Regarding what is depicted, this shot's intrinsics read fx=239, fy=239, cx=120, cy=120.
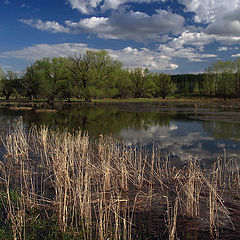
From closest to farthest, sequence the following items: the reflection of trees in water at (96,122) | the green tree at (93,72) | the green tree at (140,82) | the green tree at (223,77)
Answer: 1. the reflection of trees in water at (96,122)
2. the green tree at (93,72)
3. the green tree at (223,77)
4. the green tree at (140,82)

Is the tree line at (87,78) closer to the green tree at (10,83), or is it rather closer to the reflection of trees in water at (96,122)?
the green tree at (10,83)

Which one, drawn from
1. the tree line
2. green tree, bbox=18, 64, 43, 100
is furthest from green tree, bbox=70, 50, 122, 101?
green tree, bbox=18, 64, 43, 100

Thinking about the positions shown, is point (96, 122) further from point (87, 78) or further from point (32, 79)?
point (32, 79)

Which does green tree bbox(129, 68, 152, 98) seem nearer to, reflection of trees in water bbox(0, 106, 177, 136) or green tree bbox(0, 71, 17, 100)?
green tree bbox(0, 71, 17, 100)

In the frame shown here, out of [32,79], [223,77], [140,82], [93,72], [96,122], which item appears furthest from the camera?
[140,82]

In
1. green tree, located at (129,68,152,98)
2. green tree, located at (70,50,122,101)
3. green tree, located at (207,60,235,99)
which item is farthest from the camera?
green tree, located at (129,68,152,98)

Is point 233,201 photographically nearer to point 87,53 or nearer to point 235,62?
point 87,53

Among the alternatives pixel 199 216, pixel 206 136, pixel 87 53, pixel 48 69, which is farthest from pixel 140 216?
pixel 48 69

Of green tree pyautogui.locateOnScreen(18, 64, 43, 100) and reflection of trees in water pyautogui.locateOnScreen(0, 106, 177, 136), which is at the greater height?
green tree pyautogui.locateOnScreen(18, 64, 43, 100)

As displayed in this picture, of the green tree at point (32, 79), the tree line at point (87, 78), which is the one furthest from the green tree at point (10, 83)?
the green tree at point (32, 79)

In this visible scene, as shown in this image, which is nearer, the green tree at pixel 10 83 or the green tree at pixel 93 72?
the green tree at pixel 93 72

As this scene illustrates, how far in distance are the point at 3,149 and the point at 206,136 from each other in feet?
52.8

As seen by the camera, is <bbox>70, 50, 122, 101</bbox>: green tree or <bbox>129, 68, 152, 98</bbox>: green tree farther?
<bbox>129, 68, 152, 98</bbox>: green tree

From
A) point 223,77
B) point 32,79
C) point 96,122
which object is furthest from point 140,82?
point 96,122
